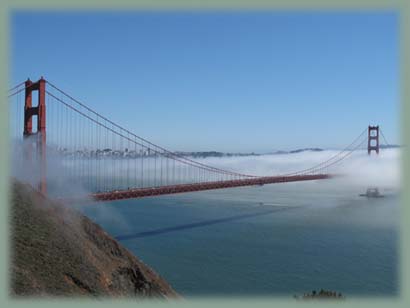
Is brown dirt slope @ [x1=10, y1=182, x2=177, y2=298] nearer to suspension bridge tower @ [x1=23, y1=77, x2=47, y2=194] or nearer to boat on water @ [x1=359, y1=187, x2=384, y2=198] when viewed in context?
suspension bridge tower @ [x1=23, y1=77, x2=47, y2=194]

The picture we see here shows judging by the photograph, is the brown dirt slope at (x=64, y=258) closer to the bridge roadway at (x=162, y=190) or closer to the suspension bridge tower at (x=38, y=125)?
the suspension bridge tower at (x=38, y=125)

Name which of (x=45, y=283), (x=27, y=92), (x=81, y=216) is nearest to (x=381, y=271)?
(x=81, y=216)

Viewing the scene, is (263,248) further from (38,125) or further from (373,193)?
(373,193)

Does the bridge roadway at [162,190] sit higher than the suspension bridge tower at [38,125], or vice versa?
the suspension bridge tower at [38,125]

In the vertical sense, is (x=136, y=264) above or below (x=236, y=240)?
above

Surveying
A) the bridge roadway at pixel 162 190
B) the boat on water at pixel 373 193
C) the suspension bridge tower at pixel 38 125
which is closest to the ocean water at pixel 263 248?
the bridge roadway at pixel 162 190

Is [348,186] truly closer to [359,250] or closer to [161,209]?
[161,209]
